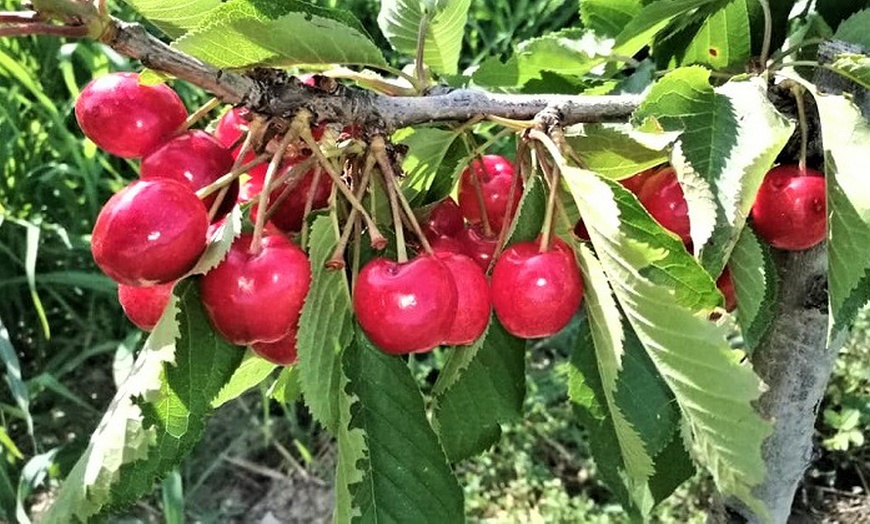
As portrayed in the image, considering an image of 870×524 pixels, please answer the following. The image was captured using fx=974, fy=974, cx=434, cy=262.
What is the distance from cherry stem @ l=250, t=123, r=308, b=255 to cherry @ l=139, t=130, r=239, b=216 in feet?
0.15

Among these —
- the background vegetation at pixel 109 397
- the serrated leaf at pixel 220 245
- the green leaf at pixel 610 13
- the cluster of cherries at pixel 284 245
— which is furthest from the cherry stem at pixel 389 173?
the background vegetation at pixel 109 397

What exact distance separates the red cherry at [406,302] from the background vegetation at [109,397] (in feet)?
5.49

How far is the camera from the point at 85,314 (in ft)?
8.55

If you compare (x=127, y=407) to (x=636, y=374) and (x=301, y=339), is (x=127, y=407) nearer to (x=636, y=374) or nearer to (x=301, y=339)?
(x=301, y=339)

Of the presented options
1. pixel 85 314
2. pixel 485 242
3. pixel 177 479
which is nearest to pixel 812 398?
pixel 485 242

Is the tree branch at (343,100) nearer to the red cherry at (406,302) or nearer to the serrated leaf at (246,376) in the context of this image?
the red cherry at (406,302)

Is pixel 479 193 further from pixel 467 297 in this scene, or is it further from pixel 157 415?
pixel 157 415

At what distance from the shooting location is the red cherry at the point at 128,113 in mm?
694

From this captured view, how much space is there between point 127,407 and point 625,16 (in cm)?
64

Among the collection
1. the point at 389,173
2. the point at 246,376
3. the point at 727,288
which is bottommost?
the point at 246,376

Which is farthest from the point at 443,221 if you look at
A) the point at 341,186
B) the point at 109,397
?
the point at 109,397

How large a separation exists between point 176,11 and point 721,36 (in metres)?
0.50

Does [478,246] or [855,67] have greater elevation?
[855,67]

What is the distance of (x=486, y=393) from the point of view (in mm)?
817
